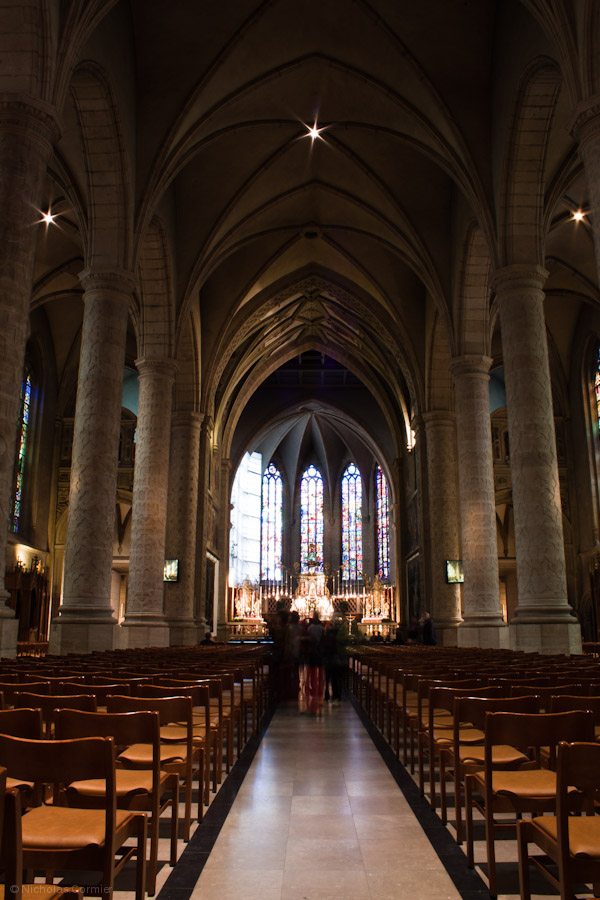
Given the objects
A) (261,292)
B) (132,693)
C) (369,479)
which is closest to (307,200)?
(261,292)

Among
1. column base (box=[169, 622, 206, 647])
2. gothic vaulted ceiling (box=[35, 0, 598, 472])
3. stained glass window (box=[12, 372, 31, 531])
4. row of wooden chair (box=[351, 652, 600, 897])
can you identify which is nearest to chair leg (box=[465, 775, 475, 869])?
row of wooden chair (box=[351, 652, 600, 897])

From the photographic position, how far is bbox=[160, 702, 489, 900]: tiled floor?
3609mm

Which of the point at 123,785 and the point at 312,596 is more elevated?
the point at 312,596

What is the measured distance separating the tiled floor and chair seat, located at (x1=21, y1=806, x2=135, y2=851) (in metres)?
0.73

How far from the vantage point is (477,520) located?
18.0 m

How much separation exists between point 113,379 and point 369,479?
106 feet

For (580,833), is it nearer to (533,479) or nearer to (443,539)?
(533,479)

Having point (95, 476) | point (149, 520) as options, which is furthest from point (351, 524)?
point (95, 476)

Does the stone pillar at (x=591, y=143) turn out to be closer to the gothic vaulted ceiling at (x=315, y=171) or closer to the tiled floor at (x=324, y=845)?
the gothic vaulted ceiling at (x=315, y=171)

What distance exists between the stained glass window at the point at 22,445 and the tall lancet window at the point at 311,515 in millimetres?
22913

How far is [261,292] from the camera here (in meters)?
26.8

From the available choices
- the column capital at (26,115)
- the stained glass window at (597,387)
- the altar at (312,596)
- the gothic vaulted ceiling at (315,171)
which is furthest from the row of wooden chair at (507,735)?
the altar at (312,596)

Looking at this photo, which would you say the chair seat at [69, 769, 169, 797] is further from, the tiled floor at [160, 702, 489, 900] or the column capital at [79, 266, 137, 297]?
the column capital at [79, 266, 137, 297]

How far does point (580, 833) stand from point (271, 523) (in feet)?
145
